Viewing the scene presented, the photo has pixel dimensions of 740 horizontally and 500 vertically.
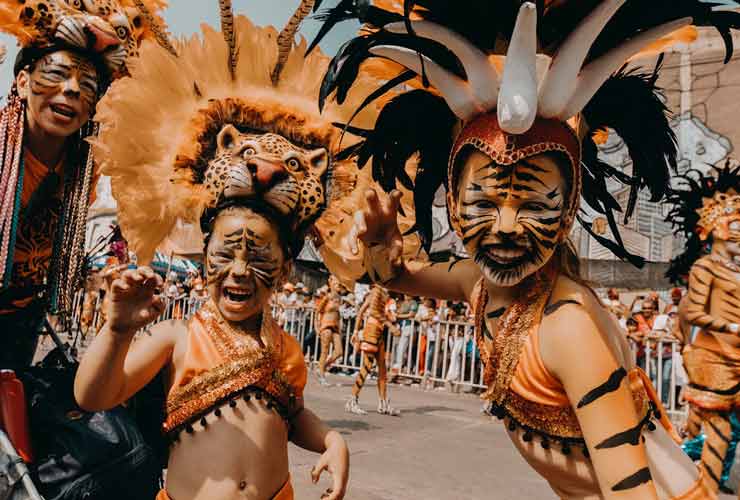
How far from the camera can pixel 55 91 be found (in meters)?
2.47

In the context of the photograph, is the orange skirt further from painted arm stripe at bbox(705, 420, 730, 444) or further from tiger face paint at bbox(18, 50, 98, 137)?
painted arm stripe at bbox(705, 420, 730, 444)

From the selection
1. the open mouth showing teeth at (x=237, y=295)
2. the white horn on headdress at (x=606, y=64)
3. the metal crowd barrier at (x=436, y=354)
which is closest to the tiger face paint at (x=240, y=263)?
the open mouth showing teeth at (x=237, y=295)

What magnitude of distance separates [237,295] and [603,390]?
1172mm

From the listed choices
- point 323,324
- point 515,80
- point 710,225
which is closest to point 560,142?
point 515,80

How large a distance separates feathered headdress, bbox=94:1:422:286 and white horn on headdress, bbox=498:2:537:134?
2.68 ft

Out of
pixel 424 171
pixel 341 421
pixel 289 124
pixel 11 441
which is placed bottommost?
pixel 341 421

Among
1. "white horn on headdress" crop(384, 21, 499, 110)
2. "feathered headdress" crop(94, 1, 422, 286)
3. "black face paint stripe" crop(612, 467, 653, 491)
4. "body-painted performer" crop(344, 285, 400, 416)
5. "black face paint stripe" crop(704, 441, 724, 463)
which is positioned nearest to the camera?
"black face paint stripe" crop(612, 467, 653, 491)

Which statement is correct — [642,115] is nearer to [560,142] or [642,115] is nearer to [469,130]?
[560,142]

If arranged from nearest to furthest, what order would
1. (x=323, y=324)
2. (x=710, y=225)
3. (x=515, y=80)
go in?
(x=515, y=80) < (x=710, y=225) < (x=323, y=324)

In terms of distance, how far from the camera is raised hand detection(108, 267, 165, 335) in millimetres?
1607

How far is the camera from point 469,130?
1.90 m

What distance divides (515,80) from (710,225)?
375 cm

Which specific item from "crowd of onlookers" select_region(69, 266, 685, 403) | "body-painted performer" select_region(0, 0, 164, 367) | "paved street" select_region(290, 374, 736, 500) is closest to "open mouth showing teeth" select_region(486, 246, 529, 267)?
"body-painted performer" select_region(0, 0, 164, 367)

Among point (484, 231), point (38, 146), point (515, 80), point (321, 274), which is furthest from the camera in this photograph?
point (321, 274)
